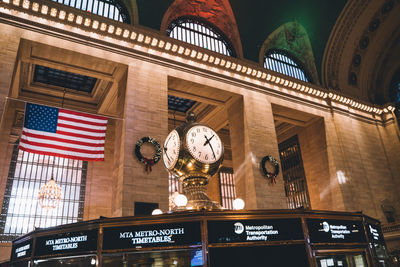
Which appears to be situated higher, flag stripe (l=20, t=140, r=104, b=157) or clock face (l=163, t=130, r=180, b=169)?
flag stripe (l=20, t=140, r=104, b=157)

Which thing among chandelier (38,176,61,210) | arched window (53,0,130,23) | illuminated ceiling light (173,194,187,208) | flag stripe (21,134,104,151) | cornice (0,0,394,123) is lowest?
illuminated ceiling light (173,194,187,208)

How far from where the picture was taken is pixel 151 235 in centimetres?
218

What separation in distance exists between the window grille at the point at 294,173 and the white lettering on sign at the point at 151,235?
17.7 metres

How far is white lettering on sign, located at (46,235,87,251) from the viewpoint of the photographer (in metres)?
2.30

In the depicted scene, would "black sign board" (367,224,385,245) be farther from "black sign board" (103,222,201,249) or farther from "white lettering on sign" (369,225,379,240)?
"black sign board" (103,222,201,249)

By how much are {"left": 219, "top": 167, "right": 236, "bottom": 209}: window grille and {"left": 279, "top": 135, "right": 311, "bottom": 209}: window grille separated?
3693mm

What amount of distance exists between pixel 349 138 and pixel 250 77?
6336mm

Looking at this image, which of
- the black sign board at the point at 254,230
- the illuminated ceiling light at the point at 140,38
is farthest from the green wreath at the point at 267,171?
the black sign board at the point at 254,230

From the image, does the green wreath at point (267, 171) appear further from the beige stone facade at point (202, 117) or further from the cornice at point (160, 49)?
the cornice at point (160, 49)

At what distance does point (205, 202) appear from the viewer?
2783 mm

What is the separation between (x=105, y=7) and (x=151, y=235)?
12.5 meters

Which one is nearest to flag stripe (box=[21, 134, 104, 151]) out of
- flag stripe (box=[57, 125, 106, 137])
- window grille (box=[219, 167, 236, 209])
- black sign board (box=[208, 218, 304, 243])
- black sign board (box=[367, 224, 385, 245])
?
flag stripe (box=[57, 125, 106, 137])

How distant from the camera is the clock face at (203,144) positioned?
2799 millimetres

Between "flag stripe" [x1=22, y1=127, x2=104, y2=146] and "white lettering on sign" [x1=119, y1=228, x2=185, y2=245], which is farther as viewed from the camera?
"flag stripe" [x1=22, y1=127, x2=104, y2=146]
